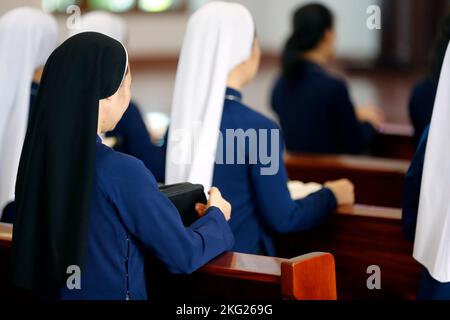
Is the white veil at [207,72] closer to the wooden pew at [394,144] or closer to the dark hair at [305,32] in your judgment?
the dark hair at [305,32]

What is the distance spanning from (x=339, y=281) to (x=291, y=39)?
1.66m

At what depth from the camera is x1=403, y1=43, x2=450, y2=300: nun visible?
2537 millimetres

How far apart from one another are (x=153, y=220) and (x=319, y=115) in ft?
8.62

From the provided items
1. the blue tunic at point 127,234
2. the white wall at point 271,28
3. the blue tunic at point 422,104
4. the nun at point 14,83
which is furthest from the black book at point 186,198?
the white wall at point 271,28

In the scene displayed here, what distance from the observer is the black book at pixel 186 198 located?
238 centimetres

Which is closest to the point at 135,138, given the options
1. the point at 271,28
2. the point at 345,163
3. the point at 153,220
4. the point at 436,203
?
the point at 345,163

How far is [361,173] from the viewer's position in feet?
13.2

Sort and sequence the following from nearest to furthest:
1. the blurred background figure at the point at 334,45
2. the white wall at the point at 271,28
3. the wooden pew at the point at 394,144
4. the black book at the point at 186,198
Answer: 1. the black book at the point at 186,198
2. the wooden pew at the point at 394,144
3. the blurred background figure at the point at 334,45
4. the white wall at the point at 271,28

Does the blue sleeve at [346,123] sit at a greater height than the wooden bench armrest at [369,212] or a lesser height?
greater

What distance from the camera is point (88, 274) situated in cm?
221

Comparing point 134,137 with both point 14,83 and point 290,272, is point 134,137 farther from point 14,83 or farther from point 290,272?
point 290,272

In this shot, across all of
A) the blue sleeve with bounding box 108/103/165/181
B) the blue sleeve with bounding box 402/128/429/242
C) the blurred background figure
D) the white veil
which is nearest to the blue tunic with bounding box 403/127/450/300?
the blue sleeve with bounding box 402/128/429/242

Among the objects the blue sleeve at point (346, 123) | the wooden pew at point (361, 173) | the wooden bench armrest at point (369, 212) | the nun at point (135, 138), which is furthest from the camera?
the blue sleeve at point (346, 123)

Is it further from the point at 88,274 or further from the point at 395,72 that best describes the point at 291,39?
the point at 395,72
